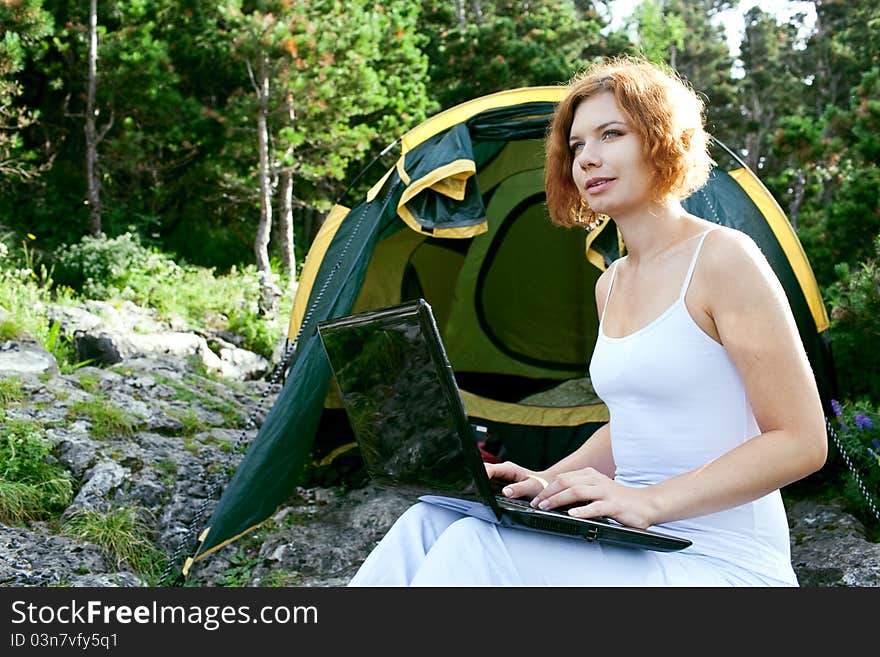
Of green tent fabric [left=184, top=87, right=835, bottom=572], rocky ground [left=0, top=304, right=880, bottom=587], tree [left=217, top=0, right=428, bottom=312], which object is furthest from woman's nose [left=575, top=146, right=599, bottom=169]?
tree [left=217, top=0, right=428, bottom=312]

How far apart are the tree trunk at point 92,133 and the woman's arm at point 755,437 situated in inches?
305

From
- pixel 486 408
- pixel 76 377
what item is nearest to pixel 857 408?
pixel 486 408

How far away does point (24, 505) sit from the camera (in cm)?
321

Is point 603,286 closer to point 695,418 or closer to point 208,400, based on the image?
point 695,418

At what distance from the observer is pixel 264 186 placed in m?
8.54

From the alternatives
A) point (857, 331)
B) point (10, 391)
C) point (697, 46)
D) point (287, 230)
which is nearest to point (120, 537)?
point (10, 391)

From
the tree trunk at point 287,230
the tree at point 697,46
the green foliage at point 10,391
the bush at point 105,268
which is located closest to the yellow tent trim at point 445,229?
the green foliage at point 10,391

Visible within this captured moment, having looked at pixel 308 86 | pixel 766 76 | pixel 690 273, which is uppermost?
pixel 766 76

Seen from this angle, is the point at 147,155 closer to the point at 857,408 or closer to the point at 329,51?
the point at 329,51

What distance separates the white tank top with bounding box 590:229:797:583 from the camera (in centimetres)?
117

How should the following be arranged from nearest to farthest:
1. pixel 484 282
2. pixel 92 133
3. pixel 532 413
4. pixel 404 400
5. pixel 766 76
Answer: pixel 404 400, pixel 532 413, pixel 484 282, pixel 92 133, pixel 766 76

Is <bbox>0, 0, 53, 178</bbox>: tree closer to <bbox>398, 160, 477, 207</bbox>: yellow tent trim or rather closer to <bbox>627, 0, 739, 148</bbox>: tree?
<bbox>398, 160, 477, 207</bbox>: yellow tent trim

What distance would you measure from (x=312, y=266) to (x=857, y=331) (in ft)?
7.98
